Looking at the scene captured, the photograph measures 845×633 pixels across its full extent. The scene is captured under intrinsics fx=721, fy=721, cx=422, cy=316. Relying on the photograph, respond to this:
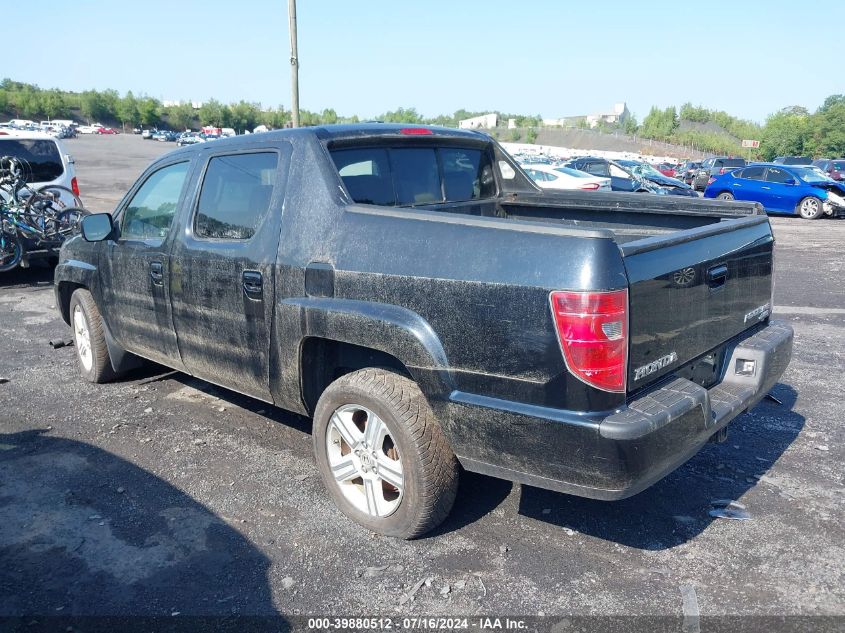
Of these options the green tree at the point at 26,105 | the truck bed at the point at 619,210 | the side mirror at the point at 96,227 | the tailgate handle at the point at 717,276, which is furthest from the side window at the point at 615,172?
the green tree at the point at 26,105

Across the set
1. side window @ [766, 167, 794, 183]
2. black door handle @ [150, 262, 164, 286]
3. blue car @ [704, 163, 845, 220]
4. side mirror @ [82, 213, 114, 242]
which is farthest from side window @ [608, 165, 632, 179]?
black door handle @ [150, 262, 164, 286]

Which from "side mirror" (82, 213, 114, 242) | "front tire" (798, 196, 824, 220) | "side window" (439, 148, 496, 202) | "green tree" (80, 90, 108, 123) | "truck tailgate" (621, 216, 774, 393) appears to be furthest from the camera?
"green tree" (80, 90, 108, 123)

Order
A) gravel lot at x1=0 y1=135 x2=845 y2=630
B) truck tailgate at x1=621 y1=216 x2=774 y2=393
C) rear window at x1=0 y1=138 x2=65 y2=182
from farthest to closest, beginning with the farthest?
rear window at x1=0 y1=138 x2=65 y2=182
gravel lot at x1=0 y1=135 x2=845 y2=630
truck tailgate at x1=621 y1=216 x2=774 y2=393

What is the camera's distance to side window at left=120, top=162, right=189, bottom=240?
15.6 feet

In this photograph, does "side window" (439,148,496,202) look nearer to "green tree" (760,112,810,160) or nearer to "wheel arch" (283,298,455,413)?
"wheel arch" (283,298,455,413)

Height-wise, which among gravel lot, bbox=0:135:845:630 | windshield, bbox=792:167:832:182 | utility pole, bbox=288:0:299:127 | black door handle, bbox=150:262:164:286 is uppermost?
utility pole, bbox=288:0:299:127

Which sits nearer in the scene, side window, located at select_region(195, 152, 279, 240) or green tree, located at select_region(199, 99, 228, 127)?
side window, located at select_region(195, 152, 279, 240)

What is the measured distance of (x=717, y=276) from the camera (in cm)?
339

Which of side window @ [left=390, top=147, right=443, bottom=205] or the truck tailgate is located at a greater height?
side window @ [left=390, top=147, right=443, bottom=205]

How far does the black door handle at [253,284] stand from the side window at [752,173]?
21.3 m

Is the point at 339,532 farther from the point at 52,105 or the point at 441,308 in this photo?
the point at 52,105

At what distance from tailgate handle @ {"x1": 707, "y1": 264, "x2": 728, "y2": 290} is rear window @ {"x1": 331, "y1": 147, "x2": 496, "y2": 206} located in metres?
1.76

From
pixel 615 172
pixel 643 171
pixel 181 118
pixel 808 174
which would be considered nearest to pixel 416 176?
pixel 615 172

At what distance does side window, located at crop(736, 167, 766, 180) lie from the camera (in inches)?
861
